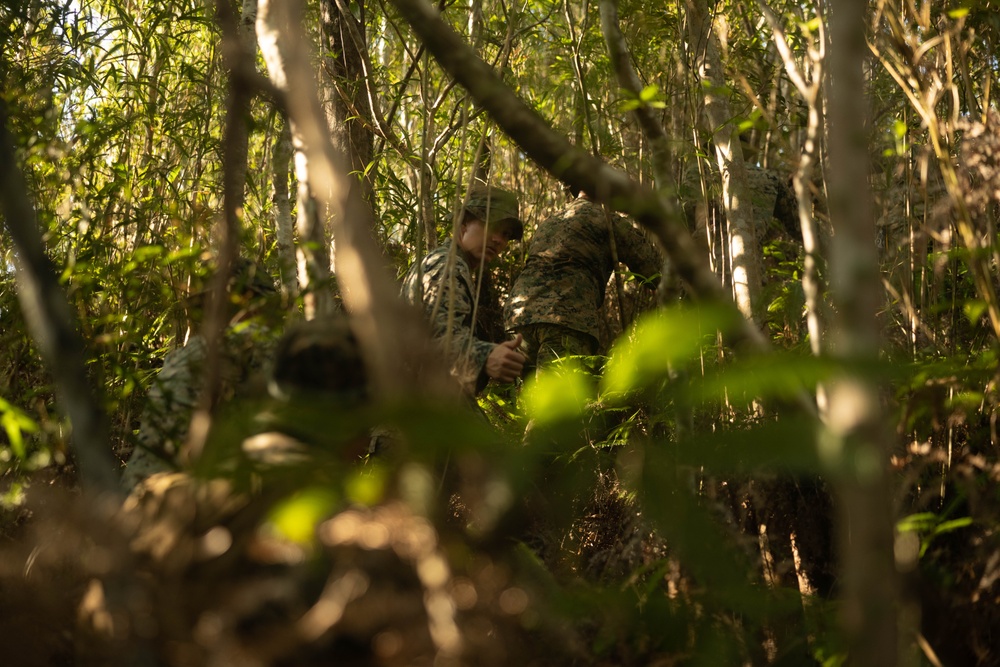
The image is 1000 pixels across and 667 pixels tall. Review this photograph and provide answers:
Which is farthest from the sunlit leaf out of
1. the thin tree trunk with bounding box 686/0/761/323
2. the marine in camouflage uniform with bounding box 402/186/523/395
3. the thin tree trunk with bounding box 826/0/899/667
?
the thin tree trunk with bounding box 686/0/761/323

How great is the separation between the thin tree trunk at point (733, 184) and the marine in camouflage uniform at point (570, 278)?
4.45 feet

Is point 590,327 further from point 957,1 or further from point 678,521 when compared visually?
point 678,521

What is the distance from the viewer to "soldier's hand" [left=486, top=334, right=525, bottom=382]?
344 centimetres

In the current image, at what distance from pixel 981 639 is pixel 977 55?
222 cm

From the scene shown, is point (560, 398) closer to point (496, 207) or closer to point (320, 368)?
point (320, 368)

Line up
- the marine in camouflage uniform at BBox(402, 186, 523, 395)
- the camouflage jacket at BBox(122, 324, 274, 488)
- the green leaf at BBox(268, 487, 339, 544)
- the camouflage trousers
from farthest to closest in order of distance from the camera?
the camouflage trousers
the marine in camouflage uniform at BBox(402, 186, 523, 395)
the camouflage jacket at BBox(122, 324, 274, 488)
the green leaf at BBox(268, 487, 339, 544)

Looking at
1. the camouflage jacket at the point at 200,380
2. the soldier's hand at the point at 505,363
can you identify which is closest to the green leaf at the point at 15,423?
the camouflage jacket at the point at 200,380

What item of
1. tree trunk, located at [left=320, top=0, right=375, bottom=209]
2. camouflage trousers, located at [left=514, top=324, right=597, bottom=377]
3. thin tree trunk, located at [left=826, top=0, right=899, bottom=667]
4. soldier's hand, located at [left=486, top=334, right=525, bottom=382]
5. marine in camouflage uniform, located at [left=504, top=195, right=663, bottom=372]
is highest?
tree trunk, located at [left=320, top=0, right=375, bottom=209]

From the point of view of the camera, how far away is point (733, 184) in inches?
123

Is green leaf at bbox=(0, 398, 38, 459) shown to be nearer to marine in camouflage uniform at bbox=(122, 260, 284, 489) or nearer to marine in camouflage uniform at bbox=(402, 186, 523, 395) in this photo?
marine in camouflage uniform at bbox=(122, 260, 284, 489)

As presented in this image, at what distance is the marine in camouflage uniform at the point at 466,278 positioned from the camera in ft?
8.96

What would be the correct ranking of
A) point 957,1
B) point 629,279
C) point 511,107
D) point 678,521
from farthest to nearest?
point 629,279 → point 957,1 → point 511,107 → point 678,521

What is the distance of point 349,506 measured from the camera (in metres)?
1.36

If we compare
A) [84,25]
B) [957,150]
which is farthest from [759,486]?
[84,25]
